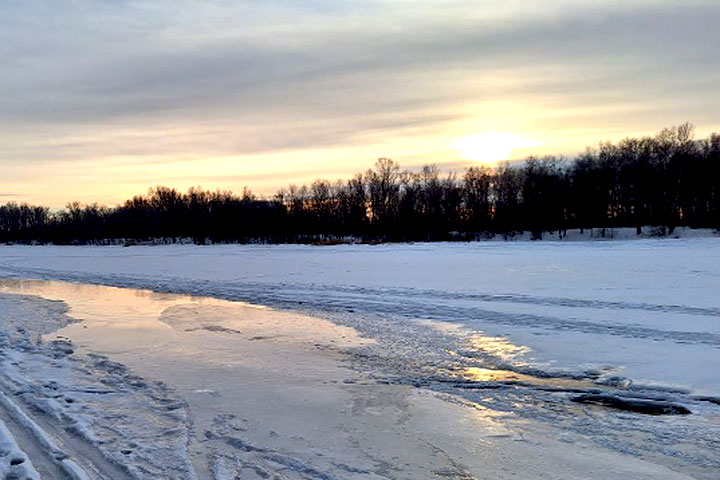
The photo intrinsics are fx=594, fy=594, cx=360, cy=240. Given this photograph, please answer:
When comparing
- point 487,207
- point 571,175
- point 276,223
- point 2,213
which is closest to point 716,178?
point 571,175

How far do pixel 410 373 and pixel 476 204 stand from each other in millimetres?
84907

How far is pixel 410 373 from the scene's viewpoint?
9078 mm

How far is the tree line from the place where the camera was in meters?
68.8

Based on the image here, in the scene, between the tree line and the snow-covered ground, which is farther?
the tree line

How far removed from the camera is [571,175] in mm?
83062

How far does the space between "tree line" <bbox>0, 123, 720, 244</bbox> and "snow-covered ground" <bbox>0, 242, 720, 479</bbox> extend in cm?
4643

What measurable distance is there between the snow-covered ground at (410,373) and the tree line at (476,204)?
46427 millimetres

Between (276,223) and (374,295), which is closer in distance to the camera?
(374,295)

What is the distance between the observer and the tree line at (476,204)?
68812 mm

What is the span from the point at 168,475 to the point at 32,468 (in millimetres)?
1181

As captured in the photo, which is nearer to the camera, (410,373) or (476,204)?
(410,373)

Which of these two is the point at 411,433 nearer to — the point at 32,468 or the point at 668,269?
the point at 32,468

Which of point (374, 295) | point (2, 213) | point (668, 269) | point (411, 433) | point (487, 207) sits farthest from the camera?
point (2, 213)

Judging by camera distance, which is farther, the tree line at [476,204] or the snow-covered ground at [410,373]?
the tree line at [476,204]
